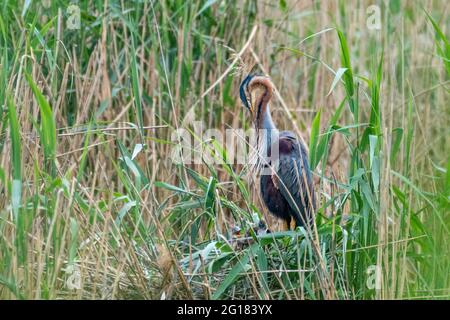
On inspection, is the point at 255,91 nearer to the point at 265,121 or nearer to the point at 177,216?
the point at 265,121

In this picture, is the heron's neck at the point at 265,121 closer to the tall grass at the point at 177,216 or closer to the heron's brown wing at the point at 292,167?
the heron's brown wing at the point at 292,167

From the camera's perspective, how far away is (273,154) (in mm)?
3959

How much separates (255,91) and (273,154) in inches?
13.2

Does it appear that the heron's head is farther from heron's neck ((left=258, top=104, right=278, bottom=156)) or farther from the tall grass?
the tall grass

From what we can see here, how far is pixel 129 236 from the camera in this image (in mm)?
3061

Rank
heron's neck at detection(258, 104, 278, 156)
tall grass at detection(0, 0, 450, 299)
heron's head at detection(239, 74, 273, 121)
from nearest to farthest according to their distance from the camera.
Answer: tall grass at detection(0, 0, 450, 299) → heron's head at detection(239, 74, 273, 121) → heron's neck at detection(258, 104, 278, 156)

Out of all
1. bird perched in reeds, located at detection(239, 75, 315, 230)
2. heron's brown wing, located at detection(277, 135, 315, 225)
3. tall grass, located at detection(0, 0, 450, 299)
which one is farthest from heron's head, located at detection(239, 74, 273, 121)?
tall grass, located at detection(0, 0, 450, 299)

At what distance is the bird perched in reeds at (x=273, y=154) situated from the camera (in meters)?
3.84

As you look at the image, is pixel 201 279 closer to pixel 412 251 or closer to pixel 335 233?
pixel 335 233

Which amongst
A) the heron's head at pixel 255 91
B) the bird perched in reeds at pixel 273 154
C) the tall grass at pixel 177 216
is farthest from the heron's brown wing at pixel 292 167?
the tall grass at pixel 177 216

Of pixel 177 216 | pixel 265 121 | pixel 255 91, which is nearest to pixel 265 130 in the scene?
pixel 265 121

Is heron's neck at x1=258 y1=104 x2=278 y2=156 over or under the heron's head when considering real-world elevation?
under

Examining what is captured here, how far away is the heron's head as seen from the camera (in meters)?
3.82

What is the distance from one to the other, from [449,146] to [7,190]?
2387 millimetres
